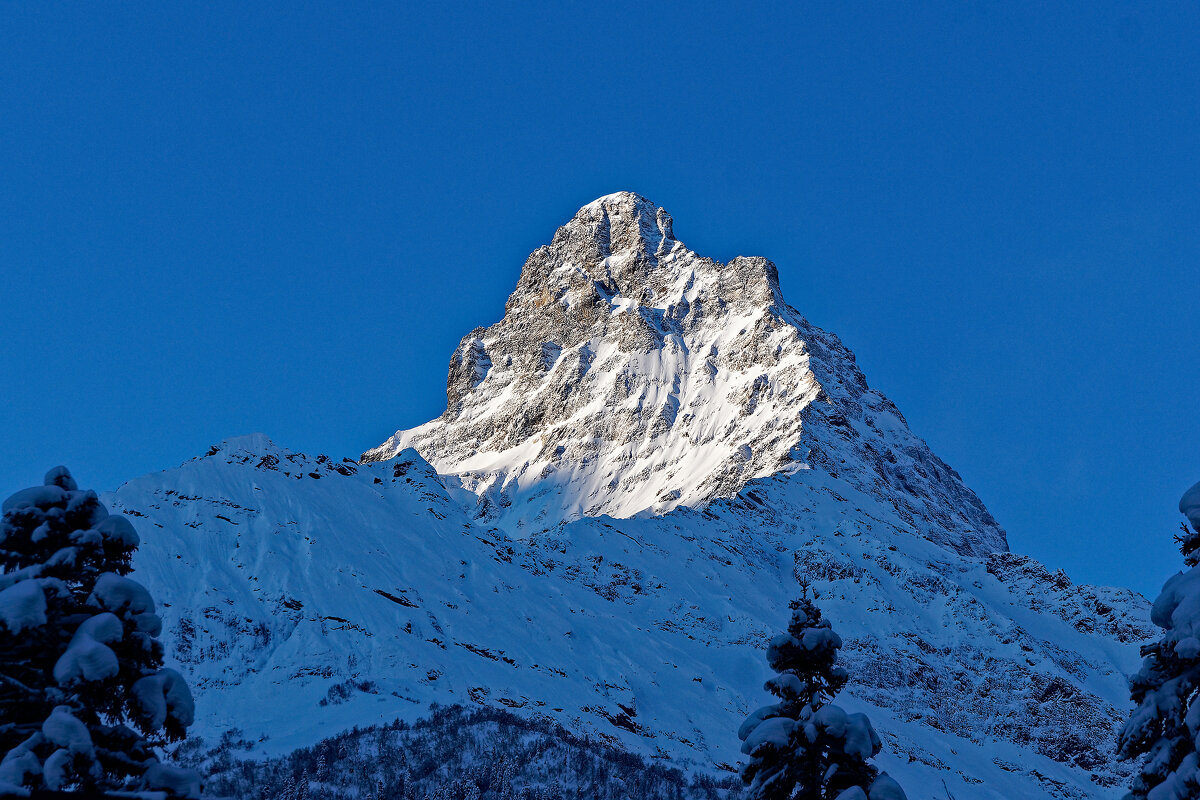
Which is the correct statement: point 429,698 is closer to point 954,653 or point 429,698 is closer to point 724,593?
point 724,593

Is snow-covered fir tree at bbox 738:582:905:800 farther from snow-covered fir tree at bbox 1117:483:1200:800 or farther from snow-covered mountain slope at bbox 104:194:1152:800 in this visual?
snow-covered mountain slope at bbox 104:194:1152:800

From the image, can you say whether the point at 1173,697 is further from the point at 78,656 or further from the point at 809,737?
the point at 78,656

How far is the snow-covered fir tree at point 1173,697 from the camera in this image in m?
16.5

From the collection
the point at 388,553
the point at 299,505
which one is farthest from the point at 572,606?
the point at 299,505

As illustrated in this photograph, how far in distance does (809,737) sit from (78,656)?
1101cm

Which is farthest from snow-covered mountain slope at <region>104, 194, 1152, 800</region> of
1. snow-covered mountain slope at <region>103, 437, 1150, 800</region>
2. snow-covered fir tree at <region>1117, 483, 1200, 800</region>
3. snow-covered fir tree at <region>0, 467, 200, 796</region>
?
snow-covered fir tree at <region>1117, 483, 1200, 800</region>

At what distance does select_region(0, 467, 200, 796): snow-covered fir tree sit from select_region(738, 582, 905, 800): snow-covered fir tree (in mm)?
8718

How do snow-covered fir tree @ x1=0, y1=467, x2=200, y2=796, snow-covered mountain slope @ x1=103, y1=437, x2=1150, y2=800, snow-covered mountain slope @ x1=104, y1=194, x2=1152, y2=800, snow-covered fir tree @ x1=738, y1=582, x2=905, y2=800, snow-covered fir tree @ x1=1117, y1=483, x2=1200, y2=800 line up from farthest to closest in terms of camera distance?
snow-covered mountain slope @ x1=104, y1=194, x2=1152, y2=800 < snow-covered mountain slope @ x1=103, y1=437, x2=1150, y2=800 < snow-covered fir tree @ x1=738, y1=582, x2=905, y2=800 < snow-covered fir tree @ x1=1117, y1=483, x2=1200, y2=800 < snow-covered fir tree @ x1=0, y1=467, x2=200, y2=796

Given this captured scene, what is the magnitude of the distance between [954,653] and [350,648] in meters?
61.4

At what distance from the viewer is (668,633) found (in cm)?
10856

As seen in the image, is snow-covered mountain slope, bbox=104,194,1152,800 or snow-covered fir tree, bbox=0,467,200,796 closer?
snow-covered fir tree, bbox=0,467,200,796

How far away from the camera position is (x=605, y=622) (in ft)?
345

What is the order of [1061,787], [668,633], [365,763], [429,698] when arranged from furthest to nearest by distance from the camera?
1. [668,633]
2. [1061,787]
3. [429,698]
4. [365,763]

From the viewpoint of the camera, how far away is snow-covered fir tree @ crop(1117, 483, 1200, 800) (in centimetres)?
1653
